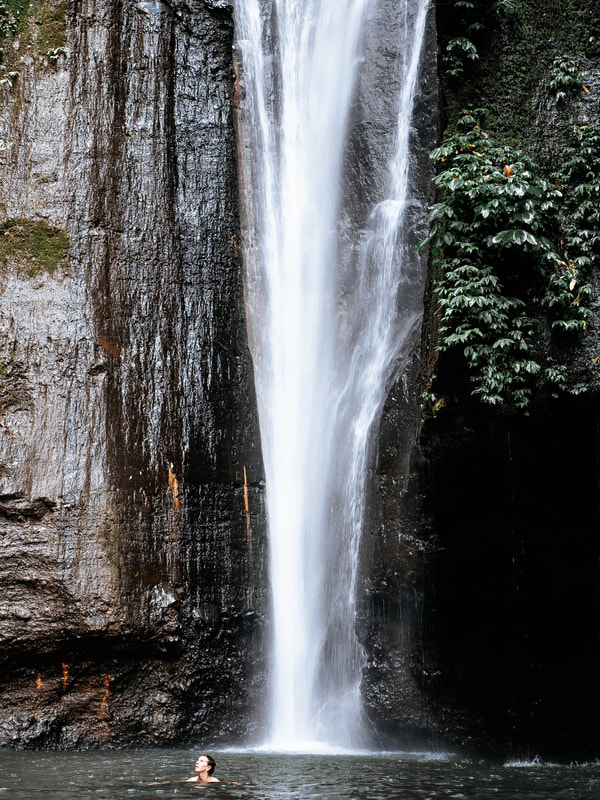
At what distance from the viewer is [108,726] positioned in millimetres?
8773

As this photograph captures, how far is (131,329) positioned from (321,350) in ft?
9.05

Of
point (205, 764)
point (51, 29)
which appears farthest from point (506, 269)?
point (51, 29)

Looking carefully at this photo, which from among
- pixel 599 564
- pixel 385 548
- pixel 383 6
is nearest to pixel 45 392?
pixel 385 548

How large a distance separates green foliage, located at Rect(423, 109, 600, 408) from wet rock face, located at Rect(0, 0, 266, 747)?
3.08m

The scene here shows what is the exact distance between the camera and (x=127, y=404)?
31.8 ft

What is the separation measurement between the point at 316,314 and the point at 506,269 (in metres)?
3.09

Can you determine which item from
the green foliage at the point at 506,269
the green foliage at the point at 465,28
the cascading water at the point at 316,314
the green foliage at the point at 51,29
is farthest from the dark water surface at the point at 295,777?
the green foliage at the point at 51,29

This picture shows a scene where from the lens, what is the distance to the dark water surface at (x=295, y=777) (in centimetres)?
593

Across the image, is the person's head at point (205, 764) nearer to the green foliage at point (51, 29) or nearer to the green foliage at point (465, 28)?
the green foliage at point (465, 28)

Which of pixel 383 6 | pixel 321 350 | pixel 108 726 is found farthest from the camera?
pixel 383 6

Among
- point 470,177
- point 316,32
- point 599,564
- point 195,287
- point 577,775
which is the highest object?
point 316,32

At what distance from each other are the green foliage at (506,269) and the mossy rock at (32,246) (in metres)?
4.82

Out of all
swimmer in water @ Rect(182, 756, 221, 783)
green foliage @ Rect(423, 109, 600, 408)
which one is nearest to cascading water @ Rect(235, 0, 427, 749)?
green foliage @ Rect(423, 109, 600, 408)

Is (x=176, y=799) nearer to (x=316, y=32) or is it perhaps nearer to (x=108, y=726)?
(x=108, y=726)
